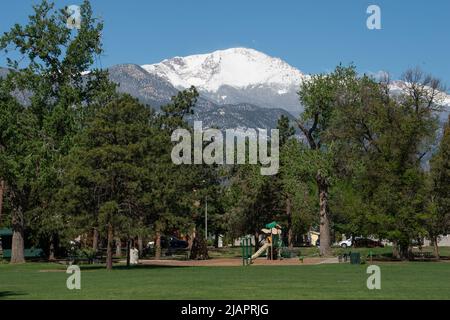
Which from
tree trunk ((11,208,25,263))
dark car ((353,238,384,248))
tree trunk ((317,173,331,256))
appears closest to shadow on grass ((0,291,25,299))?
tree trunk ((11,208,25,263))

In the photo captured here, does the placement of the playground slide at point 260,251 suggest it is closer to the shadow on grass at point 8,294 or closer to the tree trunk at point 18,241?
the tree trunk at point 18,241

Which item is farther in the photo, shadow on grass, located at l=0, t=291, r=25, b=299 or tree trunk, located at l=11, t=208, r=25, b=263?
tree trunk, located at l=11, t=208, r=25, b=263

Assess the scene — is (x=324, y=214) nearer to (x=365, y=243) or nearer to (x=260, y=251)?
(x=260, y=251)

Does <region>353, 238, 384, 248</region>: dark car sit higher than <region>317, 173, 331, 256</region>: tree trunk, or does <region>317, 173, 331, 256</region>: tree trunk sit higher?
<region>317, 173, 331, 256</region>: tree trunk

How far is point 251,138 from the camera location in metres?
86.6

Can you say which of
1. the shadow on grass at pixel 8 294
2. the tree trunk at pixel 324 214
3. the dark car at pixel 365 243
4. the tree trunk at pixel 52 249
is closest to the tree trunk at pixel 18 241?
the tree trunk at pixel 52 249

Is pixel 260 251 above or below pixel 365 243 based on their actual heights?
below

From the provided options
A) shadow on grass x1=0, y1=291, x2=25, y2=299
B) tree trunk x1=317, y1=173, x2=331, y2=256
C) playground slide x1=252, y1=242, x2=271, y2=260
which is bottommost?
Answer: shadow on grass x1=0, y1=291, x2=25, y2=299

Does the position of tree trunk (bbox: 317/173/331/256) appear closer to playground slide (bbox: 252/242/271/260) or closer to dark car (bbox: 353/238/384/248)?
playground slide (bbox: 252/242/271/260)

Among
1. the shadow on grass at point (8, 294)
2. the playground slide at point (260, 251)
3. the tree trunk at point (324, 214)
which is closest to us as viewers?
the shadow on grass at point (8, 294)

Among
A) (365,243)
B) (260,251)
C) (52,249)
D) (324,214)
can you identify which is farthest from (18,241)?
(365,243)

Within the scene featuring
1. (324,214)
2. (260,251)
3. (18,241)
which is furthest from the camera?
(324,214)

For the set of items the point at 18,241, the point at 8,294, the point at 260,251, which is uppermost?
the point at 18,241
